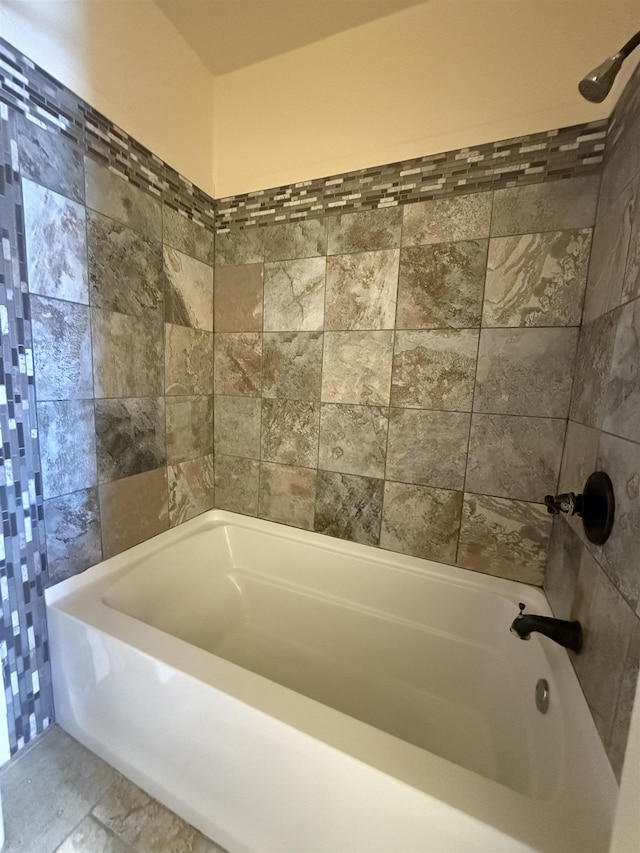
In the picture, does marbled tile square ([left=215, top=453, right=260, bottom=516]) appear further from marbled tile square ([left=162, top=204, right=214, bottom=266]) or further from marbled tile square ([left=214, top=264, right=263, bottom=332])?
marbled tile square ([left=162, top=204, right=214, bottom=266])

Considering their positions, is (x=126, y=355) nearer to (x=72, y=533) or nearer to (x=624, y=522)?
(x=72, y=533)

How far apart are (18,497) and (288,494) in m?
1.02

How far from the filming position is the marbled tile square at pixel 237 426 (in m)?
1.74

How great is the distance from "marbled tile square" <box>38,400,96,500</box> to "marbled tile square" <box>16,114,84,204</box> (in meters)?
0.66

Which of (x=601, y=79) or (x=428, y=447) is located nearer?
(x=601, y=79)

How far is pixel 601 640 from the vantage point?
0.80m

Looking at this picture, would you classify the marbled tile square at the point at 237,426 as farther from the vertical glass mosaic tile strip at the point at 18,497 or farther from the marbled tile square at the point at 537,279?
the marbled tile square at the point at 537,279

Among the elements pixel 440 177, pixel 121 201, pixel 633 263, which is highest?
pixel 440 177

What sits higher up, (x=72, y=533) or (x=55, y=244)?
(x=55, y=244)

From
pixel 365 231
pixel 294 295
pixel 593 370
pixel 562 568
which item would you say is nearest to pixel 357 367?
pixel 294 295

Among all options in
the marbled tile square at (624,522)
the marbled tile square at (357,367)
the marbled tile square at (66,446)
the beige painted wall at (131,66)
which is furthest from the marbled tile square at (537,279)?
the marbled tile square at (66,446)

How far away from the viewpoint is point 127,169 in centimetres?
127

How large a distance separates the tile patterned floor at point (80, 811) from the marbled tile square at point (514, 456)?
1372 millimetres

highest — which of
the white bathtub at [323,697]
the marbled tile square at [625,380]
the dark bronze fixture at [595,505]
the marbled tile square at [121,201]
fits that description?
the marbled tile square at [121,201]
